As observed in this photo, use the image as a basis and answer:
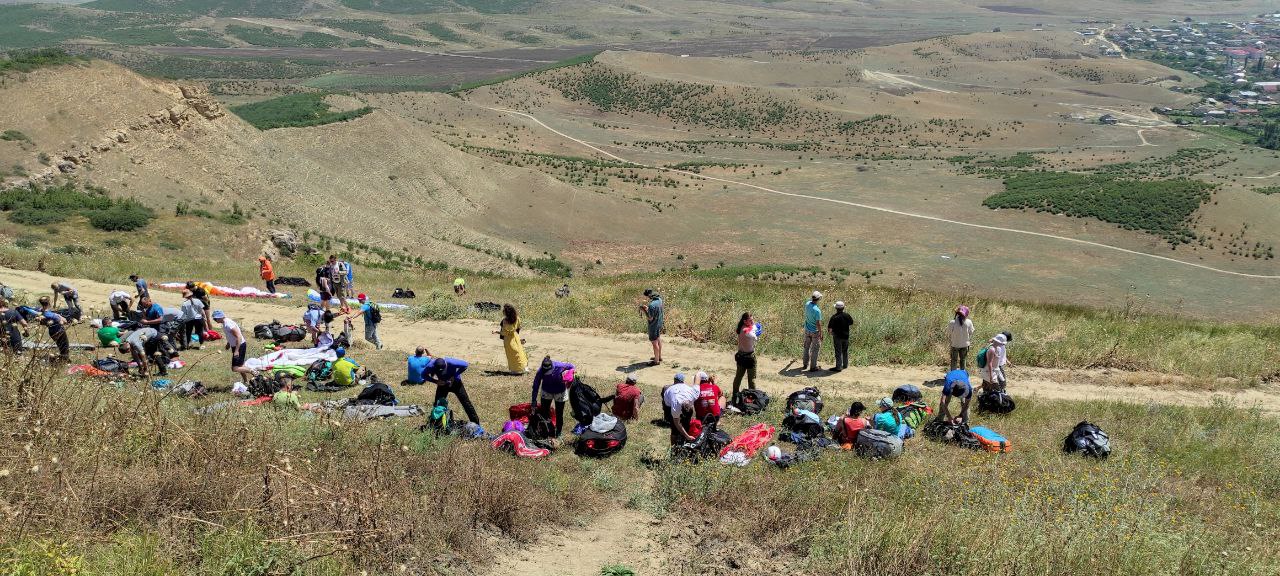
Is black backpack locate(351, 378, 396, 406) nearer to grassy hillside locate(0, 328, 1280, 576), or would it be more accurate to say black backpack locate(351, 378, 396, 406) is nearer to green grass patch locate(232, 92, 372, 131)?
grassy hillside locate(0, 328, 1280, 576)

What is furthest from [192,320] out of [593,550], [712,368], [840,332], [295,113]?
[295,113]

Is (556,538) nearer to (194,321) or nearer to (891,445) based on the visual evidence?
(891,445)

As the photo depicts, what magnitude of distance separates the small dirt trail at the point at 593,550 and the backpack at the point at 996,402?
20.5 ft

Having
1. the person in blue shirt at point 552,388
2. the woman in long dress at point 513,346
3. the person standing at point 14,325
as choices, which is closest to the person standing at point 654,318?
the woman in long dress at point 513,346

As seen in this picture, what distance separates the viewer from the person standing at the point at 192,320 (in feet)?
47.6

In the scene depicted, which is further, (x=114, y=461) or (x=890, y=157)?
(x=890, y=157)

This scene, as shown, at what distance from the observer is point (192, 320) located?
14586 mm

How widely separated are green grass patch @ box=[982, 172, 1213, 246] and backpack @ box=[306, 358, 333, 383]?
45.5 meters

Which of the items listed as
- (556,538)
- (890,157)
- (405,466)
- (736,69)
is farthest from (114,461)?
(736,69)

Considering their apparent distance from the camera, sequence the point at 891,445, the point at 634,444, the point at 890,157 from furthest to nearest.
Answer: the point at 890,157
the point at 634,444
the point at 891,445

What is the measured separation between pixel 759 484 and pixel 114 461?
559cm

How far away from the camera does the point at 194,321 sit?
47.9ft

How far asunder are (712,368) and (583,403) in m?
4.14

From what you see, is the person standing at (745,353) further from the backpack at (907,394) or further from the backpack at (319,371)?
the backpack at (319,371)
